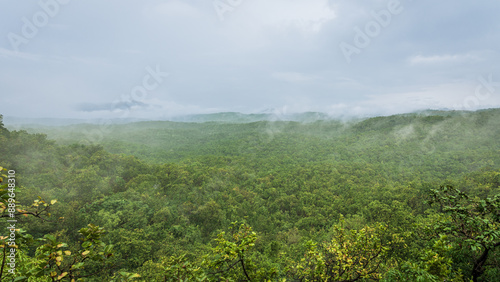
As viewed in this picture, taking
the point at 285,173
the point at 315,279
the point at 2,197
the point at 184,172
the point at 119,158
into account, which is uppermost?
the point at 2,197

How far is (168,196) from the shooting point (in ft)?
134

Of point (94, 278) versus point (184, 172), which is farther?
point (184, 172)

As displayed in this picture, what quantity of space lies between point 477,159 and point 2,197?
9898cm

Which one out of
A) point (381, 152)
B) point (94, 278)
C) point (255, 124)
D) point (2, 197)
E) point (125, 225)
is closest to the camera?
point (2, 197)

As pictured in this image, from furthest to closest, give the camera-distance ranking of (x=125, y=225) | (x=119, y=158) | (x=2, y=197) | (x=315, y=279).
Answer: (x=119, y=158), (x=125, y=225), (x=315, y=279), (x=2, y=197)

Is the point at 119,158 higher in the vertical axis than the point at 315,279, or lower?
lower

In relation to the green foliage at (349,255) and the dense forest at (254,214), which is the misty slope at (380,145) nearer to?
the dense forest at (254,214)

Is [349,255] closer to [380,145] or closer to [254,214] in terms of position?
[254,214]

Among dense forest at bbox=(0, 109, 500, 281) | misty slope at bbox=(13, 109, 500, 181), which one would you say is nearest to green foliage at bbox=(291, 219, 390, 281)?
dense forest at bbox=(0, 109, 500, 281)

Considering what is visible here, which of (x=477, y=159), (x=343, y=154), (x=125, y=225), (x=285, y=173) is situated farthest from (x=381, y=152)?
(x=125, y=225)

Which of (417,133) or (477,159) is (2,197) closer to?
(477,159)

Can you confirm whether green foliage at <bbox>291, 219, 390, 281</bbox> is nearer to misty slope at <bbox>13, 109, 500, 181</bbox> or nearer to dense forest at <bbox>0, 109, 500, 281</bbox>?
dense forest at <bbox>0, 109, 500, 281</bbox>

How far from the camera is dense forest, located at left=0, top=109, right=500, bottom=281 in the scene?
13.6ft

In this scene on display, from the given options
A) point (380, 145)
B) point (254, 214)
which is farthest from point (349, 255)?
point (380, 145)
